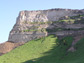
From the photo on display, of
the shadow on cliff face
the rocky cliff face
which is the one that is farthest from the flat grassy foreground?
the rocky cliff face

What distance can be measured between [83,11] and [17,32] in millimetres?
31719

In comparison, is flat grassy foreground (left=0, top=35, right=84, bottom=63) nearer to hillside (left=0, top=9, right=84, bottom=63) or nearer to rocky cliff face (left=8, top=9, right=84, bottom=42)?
hillside (left=0, top=9, right=84, bottom=63)

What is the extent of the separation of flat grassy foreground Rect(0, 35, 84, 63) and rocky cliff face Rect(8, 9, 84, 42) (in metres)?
9.99

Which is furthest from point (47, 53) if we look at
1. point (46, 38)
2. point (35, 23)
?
point (35, 23)

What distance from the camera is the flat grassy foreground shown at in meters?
56.5

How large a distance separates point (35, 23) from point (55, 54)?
1375 inches

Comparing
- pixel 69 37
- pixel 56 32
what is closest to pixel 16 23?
pixel 56 32

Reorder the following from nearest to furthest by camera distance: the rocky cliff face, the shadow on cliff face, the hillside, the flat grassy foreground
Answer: the shadow on cliff face < the flat grassy foreground < the hillside < the rocky cliff face

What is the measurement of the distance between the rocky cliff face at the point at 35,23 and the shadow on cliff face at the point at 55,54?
51.8 ft

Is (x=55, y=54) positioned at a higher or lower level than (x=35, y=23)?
lower

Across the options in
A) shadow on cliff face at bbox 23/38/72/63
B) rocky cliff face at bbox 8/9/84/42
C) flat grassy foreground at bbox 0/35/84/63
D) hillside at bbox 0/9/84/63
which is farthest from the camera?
rocky cliff face at bbox 8/9/84/42

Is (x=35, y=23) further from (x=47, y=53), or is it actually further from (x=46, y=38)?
(x=47, y=53)

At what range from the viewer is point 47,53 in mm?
62594

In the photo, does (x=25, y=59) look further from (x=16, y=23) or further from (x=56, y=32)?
(x=16, y=23)
